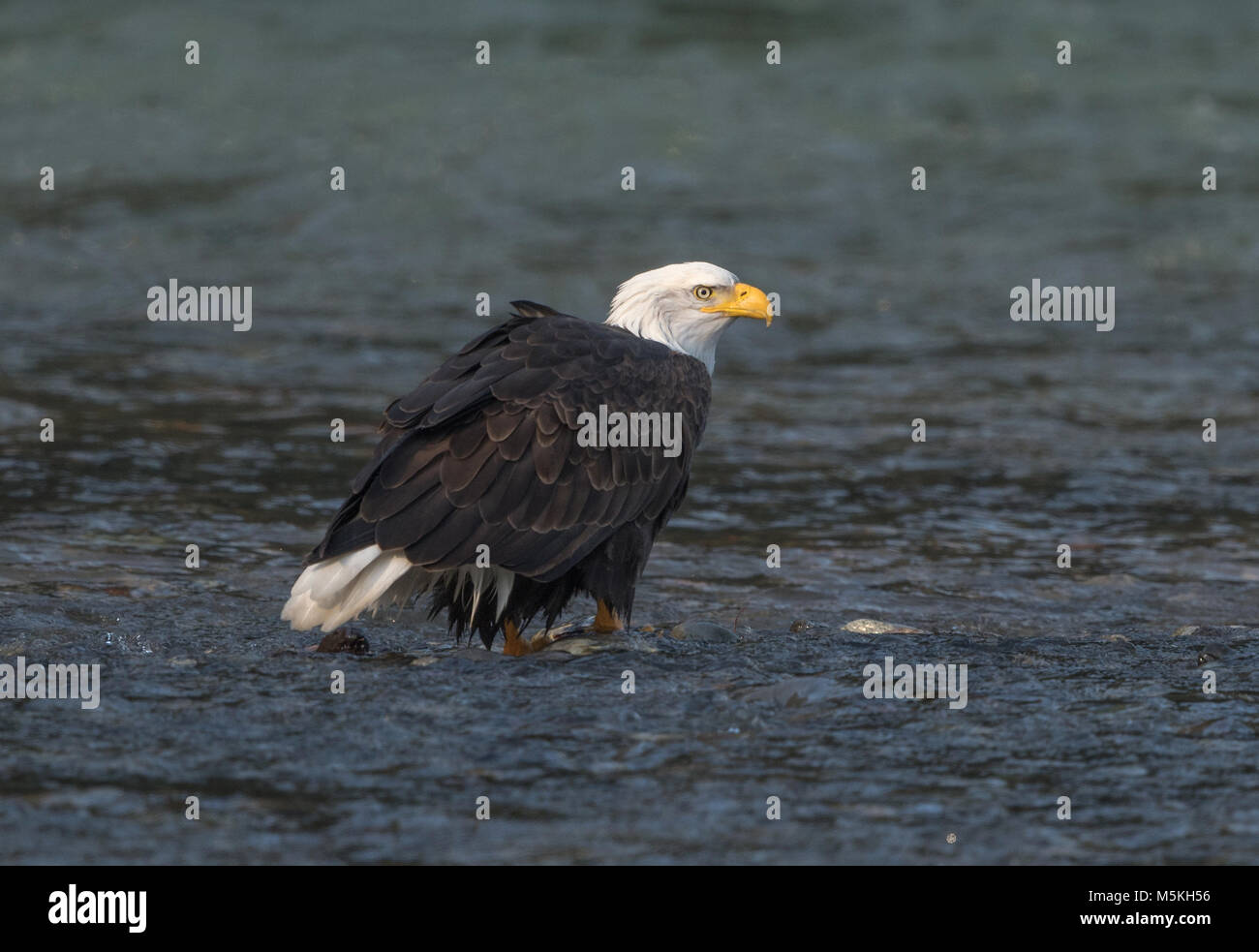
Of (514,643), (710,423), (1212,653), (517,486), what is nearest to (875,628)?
(1212,653)

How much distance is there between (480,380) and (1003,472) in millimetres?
4404

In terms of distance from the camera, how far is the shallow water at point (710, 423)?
4668 mm

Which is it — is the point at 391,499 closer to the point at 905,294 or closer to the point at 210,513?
the point at 210,513

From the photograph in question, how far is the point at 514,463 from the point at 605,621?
2.58 ft

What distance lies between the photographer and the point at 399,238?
1577 centimetres

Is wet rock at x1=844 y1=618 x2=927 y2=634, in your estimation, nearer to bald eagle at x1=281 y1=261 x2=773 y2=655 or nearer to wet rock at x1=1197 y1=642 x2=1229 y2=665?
bald eagle at x1=281 y1=261 x2=773 y2=655

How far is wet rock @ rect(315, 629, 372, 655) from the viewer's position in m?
6.05

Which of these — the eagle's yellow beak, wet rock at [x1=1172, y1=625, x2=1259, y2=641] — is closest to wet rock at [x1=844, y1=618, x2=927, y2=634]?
wet rock at [x1=1172, y1=625, x2=1259, y2=641]

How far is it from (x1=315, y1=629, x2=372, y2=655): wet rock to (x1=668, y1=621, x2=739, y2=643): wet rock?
114 cm

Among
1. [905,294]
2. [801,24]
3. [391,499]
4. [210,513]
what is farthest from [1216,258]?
[391,499]

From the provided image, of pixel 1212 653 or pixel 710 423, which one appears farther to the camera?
pixel 710 423

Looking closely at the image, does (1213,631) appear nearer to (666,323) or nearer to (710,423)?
(666,323)

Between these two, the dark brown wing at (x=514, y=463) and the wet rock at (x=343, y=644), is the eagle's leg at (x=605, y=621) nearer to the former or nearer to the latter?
the dark brown wing at (x=514, y=463)

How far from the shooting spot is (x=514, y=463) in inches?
244
